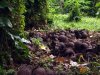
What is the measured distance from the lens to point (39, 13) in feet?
Answer: 27.3

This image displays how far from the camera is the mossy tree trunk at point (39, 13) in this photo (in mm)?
8266

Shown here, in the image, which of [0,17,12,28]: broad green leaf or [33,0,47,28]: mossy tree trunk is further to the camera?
[33,0,47,28]: mossy tree trunk

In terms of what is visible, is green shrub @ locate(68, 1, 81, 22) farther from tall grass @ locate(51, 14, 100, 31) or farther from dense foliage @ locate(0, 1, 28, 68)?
dense foliage @ locate(0, 1, 28, 68)

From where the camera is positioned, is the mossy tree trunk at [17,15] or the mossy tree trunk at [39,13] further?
the mossy tree trunk at [39,13]

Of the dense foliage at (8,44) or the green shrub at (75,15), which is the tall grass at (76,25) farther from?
the dense foliage at (8,44)

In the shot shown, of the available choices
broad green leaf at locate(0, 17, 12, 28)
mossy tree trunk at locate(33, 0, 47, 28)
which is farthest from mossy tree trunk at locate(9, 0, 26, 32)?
mossy tree trunk at locate(33, 0, 47, 28)

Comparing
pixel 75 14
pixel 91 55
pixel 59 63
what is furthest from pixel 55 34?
pixel 75 14

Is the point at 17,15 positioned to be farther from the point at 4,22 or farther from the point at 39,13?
the point at 39,13

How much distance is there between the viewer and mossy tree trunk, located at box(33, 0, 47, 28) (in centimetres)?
827

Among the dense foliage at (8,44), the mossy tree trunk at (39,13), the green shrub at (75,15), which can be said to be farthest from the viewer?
the green shrub at (75,15)

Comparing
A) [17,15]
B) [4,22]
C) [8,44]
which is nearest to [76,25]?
[17,15]

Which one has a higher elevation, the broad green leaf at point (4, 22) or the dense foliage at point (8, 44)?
the broad green leaf at point (4, 22)

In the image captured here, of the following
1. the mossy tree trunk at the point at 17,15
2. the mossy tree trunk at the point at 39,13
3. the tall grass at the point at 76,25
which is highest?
the mossy tree trunk at the point at 17,15

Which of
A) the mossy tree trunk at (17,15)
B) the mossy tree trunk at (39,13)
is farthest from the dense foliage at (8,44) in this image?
the mossy tree trunk at (39,13)
